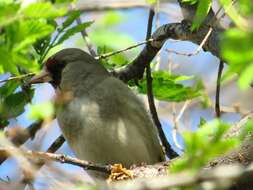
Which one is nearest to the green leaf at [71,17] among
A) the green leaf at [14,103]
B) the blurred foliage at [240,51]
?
the green leaf at [14,103]

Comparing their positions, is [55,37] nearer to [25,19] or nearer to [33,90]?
[33,90]

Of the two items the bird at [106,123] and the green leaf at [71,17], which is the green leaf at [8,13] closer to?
the green leaf at [71,17]

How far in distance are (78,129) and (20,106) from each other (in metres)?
0.48

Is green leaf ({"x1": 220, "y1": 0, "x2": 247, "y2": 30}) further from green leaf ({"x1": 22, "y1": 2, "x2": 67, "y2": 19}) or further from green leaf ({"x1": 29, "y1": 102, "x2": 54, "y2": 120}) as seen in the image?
green leaf ({"x1": 29, "y1": 102, "x2": 54, "y2": 120})

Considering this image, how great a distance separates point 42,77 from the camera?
490cm

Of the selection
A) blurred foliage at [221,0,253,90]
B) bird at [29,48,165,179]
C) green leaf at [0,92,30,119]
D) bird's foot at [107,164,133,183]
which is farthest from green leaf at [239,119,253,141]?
green leaf at [0,92,30,119]

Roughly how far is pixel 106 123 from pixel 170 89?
2.07ft

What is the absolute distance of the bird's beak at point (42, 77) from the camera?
15.1 ft

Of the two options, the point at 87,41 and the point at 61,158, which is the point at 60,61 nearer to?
the point at 87,41

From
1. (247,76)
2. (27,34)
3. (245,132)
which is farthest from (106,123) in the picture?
(247,76)

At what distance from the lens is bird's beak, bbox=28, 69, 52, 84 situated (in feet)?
15.1

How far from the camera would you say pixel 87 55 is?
5289mm

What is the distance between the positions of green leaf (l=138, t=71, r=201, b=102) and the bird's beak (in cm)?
81

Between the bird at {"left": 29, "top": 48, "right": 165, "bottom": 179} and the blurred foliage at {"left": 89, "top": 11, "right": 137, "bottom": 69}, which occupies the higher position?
the blurred foliage at {"left": 89, "top": 11, "right": 137, "bottom": 69}
